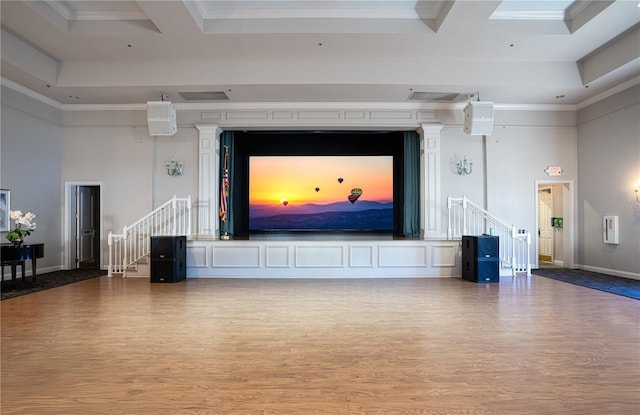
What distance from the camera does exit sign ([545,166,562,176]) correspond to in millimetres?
8977

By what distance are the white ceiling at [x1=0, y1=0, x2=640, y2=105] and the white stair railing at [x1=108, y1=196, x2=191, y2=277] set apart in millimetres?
2622

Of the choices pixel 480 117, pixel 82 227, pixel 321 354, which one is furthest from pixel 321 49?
pixel 82 227

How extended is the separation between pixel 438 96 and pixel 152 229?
7521 millimetres

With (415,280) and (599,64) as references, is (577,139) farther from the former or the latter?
(415,280)

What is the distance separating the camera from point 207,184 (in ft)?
28.9

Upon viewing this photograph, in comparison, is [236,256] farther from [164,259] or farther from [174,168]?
[174,168]

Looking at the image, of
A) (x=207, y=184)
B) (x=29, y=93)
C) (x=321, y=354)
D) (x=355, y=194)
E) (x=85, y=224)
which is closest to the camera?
(x=321, y=354)

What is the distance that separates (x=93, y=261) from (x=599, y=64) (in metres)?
13.1

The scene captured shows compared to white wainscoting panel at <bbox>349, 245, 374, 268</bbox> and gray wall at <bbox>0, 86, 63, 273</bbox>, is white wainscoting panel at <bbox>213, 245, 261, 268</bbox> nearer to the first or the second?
white wainscoting panel at <bbox>349, 245, 374, 268</bbox>

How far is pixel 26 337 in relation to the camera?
3.89 meters

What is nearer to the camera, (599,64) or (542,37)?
(542,37)

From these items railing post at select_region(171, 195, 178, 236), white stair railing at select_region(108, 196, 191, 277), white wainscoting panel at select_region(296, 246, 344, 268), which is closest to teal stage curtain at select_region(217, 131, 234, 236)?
white stair railing at select_region(108, 196, 191, 277)

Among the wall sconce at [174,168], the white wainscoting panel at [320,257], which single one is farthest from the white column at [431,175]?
the wall sconce at [174,168]

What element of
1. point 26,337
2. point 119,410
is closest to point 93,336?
point 26,337
